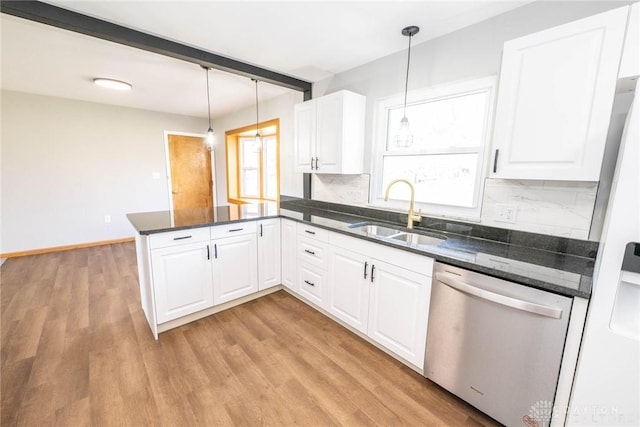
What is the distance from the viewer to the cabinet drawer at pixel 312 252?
2294 mm

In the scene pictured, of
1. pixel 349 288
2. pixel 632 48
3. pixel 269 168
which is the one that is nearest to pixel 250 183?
pixel 269 168

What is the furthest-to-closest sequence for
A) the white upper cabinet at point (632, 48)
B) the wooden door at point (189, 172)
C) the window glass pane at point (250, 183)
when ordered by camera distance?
the wooden door at point (189, 172) → the window glass pane at point (250, 183) → the white upper cabinet at point (632, 48)

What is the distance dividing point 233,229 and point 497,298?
2.01 meters

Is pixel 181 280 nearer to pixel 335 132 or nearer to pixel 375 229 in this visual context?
pixel 375 229

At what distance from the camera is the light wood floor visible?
4.78 feet

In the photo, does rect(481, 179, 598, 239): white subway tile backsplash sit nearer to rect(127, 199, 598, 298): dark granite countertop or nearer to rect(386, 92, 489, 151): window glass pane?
rect(127, 199, 598, 298): dark granite countertop

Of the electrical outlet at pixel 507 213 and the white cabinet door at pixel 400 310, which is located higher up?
the electrical outlet at pixel 507 213

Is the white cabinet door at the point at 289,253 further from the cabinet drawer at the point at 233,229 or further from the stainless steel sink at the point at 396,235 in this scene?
the stainless steel sink at the point at 396,235

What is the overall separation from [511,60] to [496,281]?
1.21 metres

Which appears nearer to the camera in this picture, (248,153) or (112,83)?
(112,83)

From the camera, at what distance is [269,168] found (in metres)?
4.59

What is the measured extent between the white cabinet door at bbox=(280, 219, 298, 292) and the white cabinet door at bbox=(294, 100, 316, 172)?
68 cm

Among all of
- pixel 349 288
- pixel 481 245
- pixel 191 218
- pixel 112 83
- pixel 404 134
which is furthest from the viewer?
pixel 112 83

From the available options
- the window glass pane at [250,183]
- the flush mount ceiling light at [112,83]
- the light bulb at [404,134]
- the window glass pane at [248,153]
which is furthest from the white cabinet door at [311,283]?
the flush mount ceiling light at [112,83]
